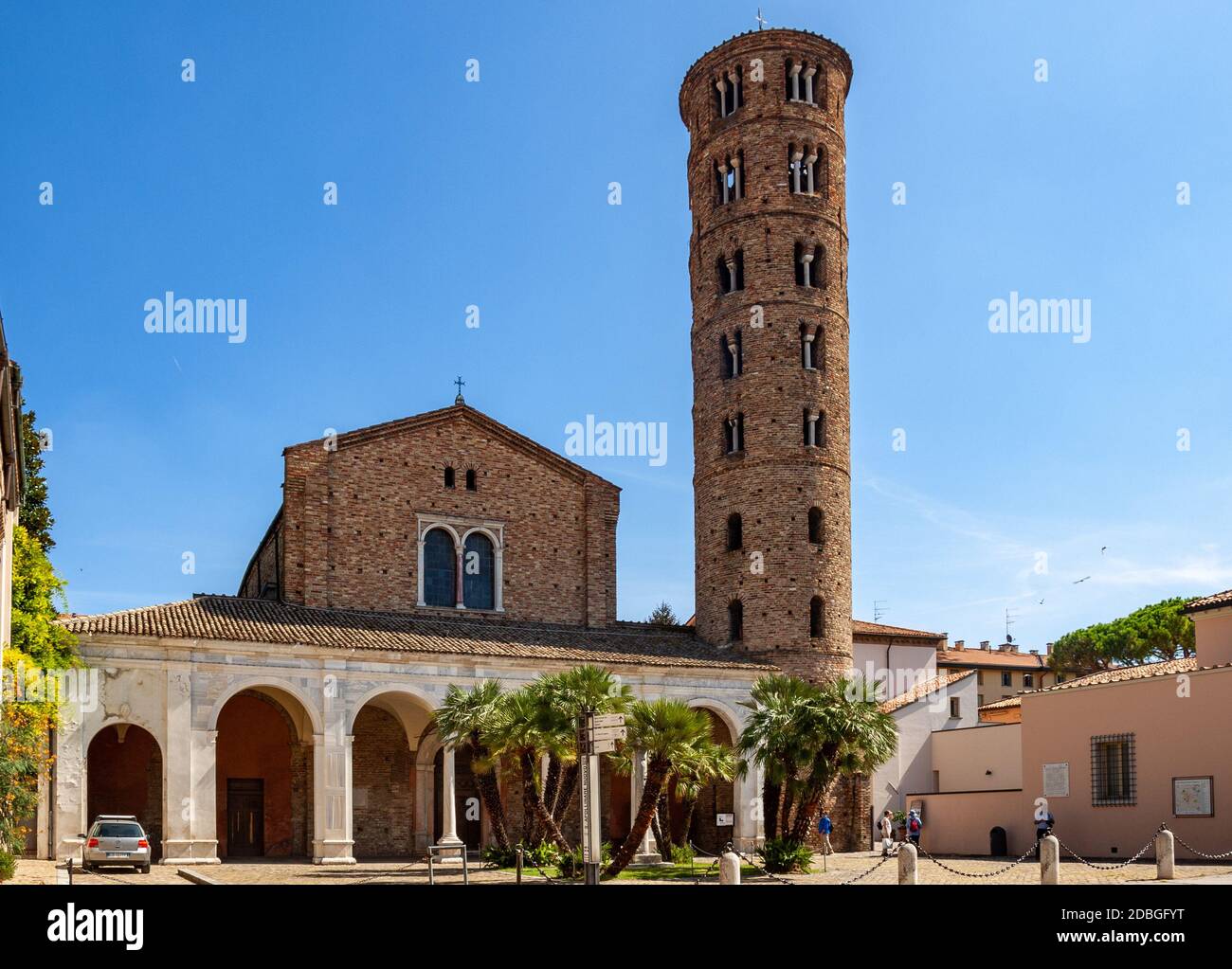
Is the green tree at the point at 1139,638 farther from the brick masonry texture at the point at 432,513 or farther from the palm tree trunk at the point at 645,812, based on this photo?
the palm tree trunk at the point at 645,812

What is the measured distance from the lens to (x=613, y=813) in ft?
129

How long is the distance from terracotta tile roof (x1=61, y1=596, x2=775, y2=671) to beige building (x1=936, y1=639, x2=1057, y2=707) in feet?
125

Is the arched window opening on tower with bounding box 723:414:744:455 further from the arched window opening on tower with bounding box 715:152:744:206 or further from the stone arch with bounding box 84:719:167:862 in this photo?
the stone arch with bounding box 84:719:167:862

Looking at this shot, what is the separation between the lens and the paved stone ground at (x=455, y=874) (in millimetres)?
23281

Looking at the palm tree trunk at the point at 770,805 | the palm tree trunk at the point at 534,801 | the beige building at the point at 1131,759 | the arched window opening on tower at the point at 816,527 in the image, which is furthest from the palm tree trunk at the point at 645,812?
the arched window opening on tower at the point at 816,527

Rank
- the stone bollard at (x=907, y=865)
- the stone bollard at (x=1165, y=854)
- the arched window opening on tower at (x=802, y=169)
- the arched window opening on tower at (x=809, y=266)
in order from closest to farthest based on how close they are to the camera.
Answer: the stone bollard at (x=907, y=865), the stone bollard at (x=1165, y=854), the arched window opening on tower at (x=809, y=266), the arched window opening on tower at (x=802, y=169)

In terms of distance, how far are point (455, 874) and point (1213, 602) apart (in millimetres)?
18366

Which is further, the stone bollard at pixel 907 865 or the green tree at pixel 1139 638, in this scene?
the green tree at pixel 1139 638

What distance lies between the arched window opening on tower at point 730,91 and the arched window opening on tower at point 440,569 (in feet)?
55.3

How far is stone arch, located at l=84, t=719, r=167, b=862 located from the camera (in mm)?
33531

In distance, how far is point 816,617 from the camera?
40750mm

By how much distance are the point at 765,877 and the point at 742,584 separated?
1573 centimetres
